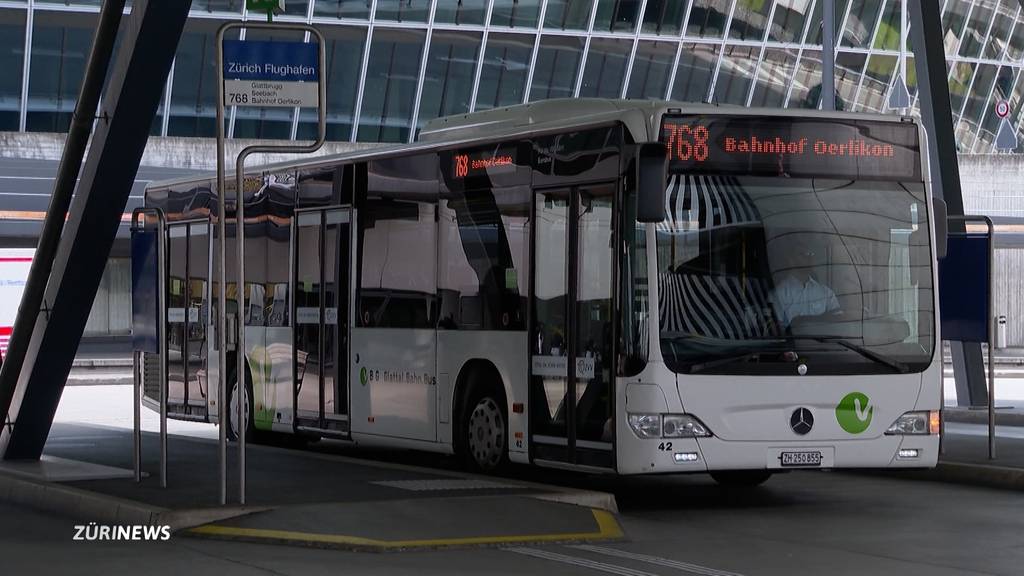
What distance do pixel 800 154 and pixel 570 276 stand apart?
1.97 metres

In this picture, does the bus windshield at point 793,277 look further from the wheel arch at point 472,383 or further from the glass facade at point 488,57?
the glass facade at point 488,57

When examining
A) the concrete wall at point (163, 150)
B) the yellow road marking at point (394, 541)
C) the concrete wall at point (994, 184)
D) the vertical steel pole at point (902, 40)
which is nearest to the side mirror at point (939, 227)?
the yellow road marking at point (394, 541)

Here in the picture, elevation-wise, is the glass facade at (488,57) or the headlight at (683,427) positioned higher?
the glass facade at (488,57)

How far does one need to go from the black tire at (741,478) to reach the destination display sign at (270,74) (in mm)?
5257

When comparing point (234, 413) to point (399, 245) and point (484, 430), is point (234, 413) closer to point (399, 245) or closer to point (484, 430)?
point (399, 245)

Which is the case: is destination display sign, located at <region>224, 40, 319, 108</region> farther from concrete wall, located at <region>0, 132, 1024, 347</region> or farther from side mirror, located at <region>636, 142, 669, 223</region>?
concrete wall, located at <region>0, 132, 1024, 347</region>

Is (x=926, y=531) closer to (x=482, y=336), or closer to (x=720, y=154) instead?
(x=720, y=154)

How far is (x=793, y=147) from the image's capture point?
1412 centimetres

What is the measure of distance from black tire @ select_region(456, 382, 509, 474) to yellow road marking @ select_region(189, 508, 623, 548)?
3195mm

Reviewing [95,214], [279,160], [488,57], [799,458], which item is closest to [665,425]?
[799,458]

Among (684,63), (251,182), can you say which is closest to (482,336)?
(251,182)

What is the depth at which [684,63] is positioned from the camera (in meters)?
52.4

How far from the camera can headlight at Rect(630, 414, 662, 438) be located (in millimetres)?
13352
